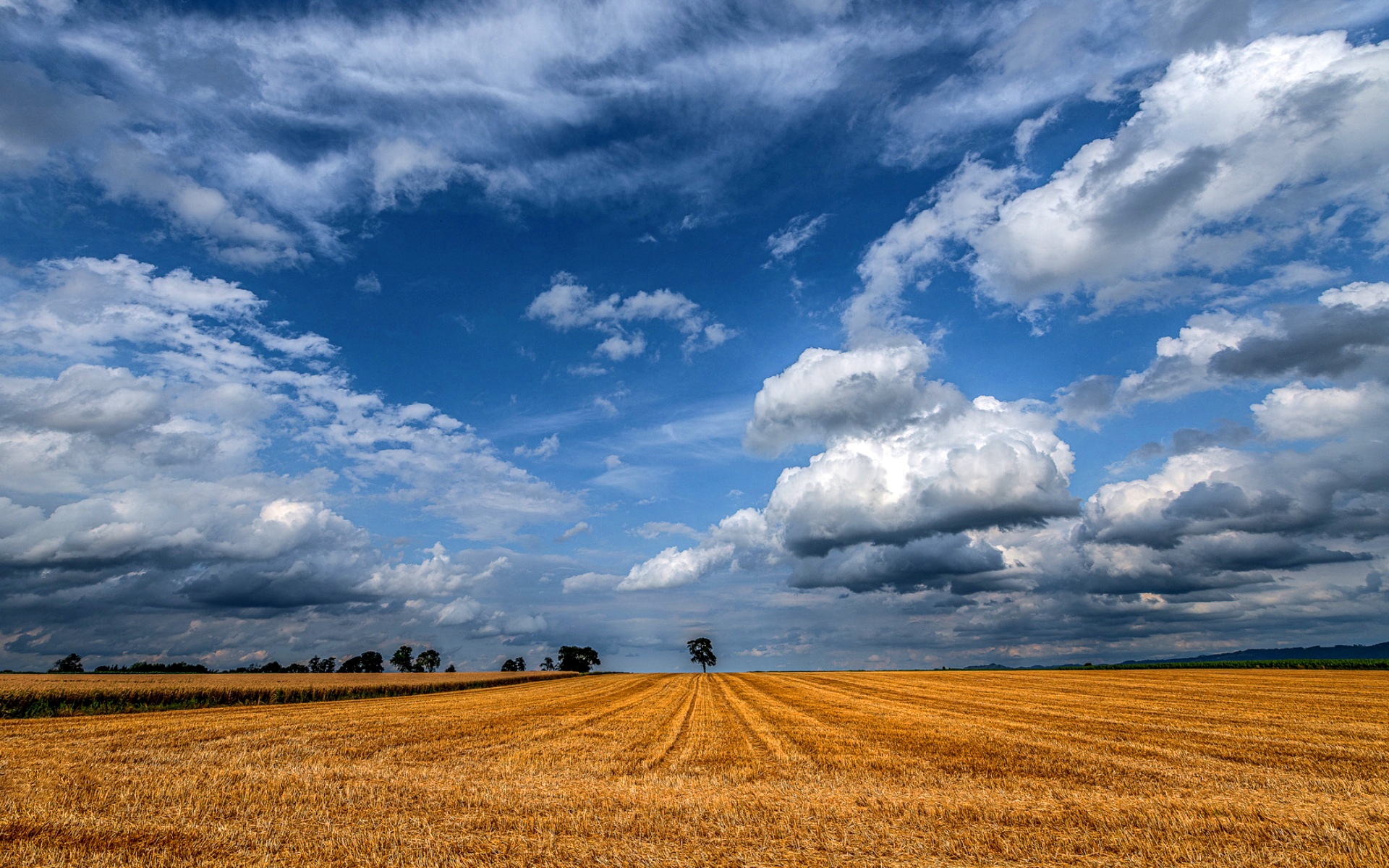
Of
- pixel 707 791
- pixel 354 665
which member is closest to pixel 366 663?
pixel 354 665

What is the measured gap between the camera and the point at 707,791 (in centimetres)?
1166

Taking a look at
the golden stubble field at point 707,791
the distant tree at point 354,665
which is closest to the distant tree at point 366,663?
the distant tree at point 354,665

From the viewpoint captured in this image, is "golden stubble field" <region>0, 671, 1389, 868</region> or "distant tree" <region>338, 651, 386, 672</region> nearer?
"golden stubble field" <region>0, 671, 1389, 868</region>

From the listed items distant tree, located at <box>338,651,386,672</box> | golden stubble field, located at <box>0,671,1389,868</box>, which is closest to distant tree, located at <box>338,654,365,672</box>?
distant tree, located at <box>338,651,386,672</box>

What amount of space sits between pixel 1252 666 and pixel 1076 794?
306ft

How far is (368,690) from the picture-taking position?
174 feet

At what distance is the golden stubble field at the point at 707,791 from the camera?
809 centimetres

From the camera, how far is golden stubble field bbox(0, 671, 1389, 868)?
809 centimetres

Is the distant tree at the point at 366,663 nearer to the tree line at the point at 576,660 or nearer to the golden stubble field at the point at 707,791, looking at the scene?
the tree line at the point at 576,660

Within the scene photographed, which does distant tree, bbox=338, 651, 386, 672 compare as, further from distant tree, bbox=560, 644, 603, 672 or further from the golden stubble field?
the golden stubble field

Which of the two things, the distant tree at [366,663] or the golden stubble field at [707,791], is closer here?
the golden stubble field at [707,791]

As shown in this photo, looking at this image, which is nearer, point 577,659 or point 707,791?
point 707,791

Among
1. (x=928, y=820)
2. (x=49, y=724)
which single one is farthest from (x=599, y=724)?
(x=49, y=724)

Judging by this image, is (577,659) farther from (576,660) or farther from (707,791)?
(707,791)
